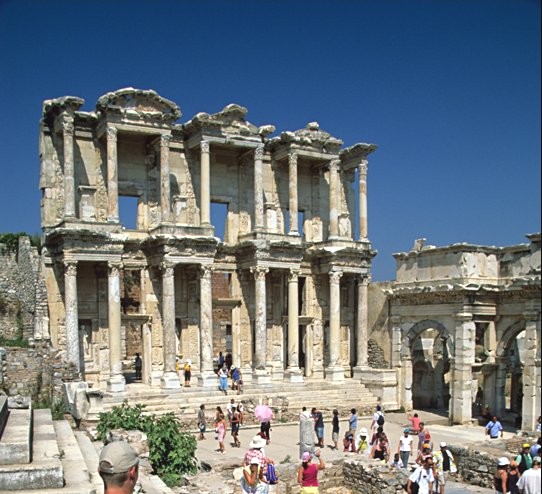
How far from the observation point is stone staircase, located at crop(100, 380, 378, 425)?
881 inches

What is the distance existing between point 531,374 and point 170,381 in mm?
12183

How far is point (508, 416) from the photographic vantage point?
24.8 meters

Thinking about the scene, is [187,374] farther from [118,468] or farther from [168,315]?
[118,468]

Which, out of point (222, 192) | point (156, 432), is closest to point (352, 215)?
point (222, 192)

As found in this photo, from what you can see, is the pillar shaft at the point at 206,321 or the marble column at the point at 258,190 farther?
the marble column at the point at 258,190

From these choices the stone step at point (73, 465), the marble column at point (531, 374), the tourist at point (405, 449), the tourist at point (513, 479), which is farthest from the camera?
the marble column at point (531, 374)

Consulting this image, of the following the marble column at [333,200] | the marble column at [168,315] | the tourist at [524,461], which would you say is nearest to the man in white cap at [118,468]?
the tourist at [524,461]

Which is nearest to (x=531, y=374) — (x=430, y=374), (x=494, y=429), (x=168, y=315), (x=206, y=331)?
(x=494, y=429)

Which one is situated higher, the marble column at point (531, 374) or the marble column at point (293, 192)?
the marble column at point (293, 192)

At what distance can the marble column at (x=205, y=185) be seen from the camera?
25.9 meters

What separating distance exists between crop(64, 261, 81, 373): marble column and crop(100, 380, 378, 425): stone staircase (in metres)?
1.93

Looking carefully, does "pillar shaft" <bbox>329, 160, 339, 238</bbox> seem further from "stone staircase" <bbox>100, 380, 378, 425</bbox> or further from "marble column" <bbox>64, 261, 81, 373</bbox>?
"marble column" <bbox>64, 261, 81, 373</bbox>

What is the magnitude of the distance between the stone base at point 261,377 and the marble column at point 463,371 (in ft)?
22.5

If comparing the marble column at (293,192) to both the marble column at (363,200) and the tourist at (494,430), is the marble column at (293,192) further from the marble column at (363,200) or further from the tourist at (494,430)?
the tourist at (494,430)
